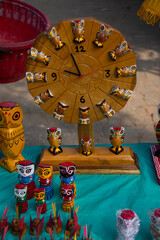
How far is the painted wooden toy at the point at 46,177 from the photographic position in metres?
2.24

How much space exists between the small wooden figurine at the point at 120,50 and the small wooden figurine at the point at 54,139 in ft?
2.33

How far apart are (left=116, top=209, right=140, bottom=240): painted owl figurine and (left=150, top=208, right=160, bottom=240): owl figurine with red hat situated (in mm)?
85

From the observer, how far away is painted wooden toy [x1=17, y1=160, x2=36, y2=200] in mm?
2229

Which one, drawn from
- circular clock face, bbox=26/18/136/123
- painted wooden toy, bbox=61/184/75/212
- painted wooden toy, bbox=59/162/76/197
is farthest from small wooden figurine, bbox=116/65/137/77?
painted wooden toy, bbox=61/184/75/212

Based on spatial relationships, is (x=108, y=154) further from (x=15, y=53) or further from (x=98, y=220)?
(x=15, y=53)

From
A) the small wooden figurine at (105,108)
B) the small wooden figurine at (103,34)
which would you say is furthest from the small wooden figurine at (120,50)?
the small wooden figurine at (105,108)

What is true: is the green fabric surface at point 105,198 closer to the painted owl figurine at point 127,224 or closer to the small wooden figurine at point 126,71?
the painted owl figurine at point 127,224

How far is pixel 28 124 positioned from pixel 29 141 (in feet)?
1.10

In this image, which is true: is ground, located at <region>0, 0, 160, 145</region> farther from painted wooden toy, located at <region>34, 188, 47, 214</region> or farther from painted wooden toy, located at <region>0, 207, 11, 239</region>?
painted wooden toy, located at <region>0, 207, 11, 239</region>

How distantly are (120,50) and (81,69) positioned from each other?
0.30 meters

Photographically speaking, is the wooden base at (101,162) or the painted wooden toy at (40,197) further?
the wooden base at (101,162)

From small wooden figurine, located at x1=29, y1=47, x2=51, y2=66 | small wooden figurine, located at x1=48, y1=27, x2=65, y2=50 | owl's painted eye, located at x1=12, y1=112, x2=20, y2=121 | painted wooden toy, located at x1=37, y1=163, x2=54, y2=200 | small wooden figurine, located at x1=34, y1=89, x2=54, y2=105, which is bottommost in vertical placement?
painted wooden toy, located at x1=37, y1=163, x2=54, y2=200

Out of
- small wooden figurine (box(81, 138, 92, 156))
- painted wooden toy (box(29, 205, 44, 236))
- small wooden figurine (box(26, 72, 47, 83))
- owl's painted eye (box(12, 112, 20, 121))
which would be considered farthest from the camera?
small wooden figurine (box(81, 138, 92, 156))

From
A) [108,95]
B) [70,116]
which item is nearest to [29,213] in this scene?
[70,116]
